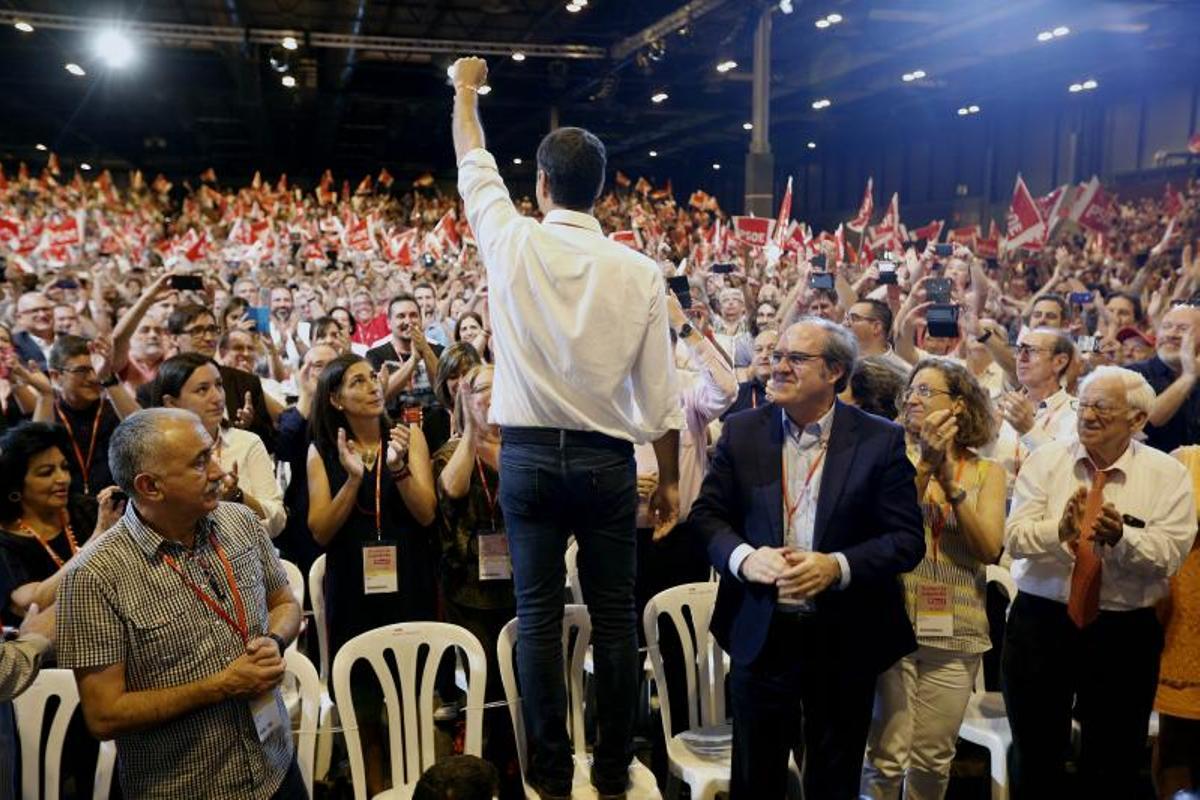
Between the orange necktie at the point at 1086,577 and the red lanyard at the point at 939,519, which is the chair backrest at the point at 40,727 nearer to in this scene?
the red lanyard at the point at 939,519

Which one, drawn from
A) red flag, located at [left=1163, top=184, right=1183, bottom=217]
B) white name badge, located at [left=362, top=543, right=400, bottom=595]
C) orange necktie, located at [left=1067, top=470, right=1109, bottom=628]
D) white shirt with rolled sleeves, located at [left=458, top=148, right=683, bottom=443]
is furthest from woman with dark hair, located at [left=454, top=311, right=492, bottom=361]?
red flag, located at [left=1163, top=184, right=1183, bottom=217]

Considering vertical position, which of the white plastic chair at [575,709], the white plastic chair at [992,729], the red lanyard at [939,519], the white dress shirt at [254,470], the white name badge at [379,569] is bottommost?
the white plastic chair at [992,729]

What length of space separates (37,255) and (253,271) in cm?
220

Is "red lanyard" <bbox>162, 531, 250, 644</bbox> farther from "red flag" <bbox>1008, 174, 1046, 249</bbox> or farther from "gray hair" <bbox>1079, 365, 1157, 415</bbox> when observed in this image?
"red flag" <bbox>1008, 174, 1046, 249</bbox>

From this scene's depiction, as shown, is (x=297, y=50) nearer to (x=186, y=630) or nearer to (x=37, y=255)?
(x=37, y=255)

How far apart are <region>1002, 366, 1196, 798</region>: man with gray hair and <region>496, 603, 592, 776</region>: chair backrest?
1.26m

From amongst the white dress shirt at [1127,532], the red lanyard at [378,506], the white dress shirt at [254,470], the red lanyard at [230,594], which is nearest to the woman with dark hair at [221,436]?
the white dress shirt at [254,470]

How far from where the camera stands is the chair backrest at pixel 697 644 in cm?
303

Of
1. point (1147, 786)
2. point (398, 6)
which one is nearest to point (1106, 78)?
point (398, 6)

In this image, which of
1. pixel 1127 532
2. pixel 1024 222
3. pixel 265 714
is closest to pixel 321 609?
pixel 265 714

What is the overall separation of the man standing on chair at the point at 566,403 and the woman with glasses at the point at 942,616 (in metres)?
0.78

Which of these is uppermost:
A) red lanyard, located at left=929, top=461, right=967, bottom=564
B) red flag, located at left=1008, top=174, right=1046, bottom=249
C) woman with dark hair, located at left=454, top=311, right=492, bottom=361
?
red flag, located at left=1008, top=174, right=1046, bottom=249

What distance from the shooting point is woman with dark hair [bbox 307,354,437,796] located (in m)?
2.95

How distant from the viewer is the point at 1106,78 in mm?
17422
